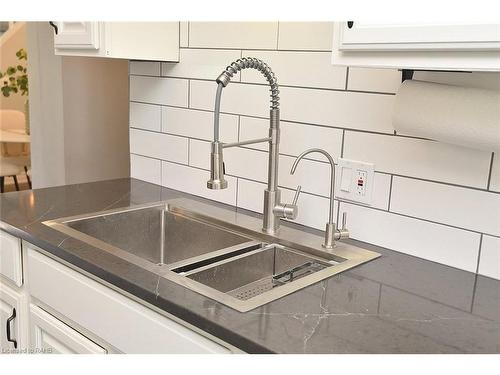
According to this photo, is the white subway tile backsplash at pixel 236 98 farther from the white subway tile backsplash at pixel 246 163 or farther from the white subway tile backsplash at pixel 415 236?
the white subway tile backsplash at pixel 415 236

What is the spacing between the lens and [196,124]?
1.75 metres

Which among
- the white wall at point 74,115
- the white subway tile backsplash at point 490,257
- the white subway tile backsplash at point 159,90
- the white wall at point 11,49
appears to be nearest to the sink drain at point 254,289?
the white subway tile backsplash at point 490,257

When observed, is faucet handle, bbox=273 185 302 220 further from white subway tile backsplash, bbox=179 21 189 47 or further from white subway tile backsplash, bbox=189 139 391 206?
white subway tile backsplash, bbox=179 21 189 47

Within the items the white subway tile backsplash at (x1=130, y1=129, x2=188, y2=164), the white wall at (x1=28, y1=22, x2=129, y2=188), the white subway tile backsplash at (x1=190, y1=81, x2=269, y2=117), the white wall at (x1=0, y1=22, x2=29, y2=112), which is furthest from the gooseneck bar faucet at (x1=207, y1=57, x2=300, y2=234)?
the white wall at (x1=0, y1=22, x2=29, y2=112)

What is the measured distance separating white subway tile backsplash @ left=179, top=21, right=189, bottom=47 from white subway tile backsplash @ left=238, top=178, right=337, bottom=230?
1.66 ft

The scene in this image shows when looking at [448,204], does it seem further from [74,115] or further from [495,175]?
[74,115]

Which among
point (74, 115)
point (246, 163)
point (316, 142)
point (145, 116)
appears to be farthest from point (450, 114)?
point (74, 115)

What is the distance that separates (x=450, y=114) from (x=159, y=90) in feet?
3.71

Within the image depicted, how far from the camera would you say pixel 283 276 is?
1247mm

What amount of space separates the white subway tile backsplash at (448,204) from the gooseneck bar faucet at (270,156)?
26 centimetres

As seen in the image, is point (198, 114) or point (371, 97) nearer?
point (371, 97)
